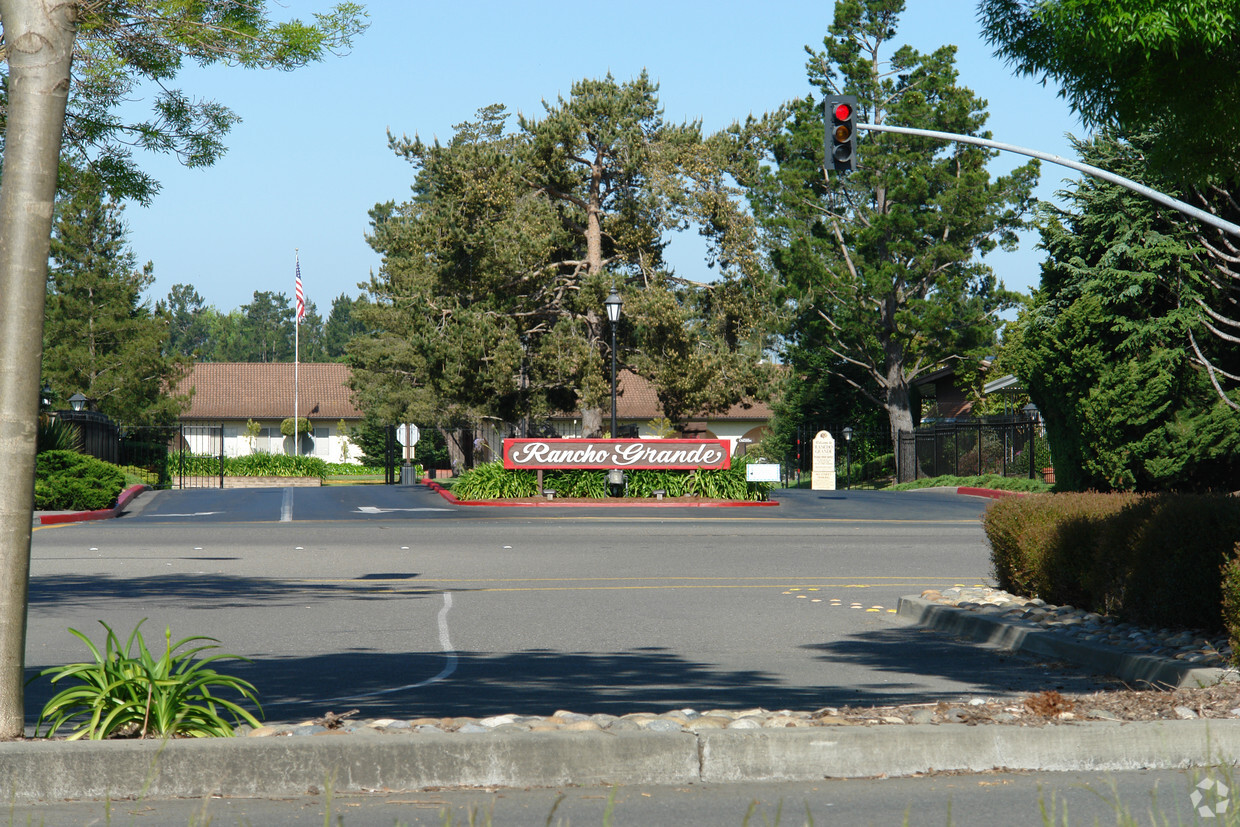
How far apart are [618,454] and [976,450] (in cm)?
1730

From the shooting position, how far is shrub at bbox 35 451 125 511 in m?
25.7

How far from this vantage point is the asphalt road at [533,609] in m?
7.76

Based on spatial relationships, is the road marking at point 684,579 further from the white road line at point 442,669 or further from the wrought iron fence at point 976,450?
the wrought iron fence at point 976,450

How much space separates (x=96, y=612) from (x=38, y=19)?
7014 mm

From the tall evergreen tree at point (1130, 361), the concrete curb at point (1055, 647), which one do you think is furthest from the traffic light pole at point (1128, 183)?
the tall evergreen tree at point (1130, 361)

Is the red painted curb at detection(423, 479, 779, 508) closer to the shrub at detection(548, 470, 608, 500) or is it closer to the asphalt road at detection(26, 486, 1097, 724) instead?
the shrub at detection(548, 470, 608, 500)

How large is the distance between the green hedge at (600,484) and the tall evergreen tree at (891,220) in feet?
48.3

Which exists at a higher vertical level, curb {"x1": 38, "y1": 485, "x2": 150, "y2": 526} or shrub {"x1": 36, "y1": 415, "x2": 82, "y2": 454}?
shrub {"x1": 36, "y1": 415, "x2": 82, "y2": 454}

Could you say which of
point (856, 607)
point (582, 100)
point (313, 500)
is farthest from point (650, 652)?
point (582, 100)

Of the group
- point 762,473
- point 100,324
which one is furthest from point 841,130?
point 100,324

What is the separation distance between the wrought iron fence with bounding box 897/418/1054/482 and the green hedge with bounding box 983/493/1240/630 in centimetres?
2417

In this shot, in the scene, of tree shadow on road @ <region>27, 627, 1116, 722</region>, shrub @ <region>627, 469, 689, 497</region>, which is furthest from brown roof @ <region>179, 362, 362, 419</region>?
tree shadow on road @ <region>27, 627, 1116, 722</region>

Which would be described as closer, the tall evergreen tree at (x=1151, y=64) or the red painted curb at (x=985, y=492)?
the tall evergreen tree at (x=1151, y=64)

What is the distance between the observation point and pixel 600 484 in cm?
3147
